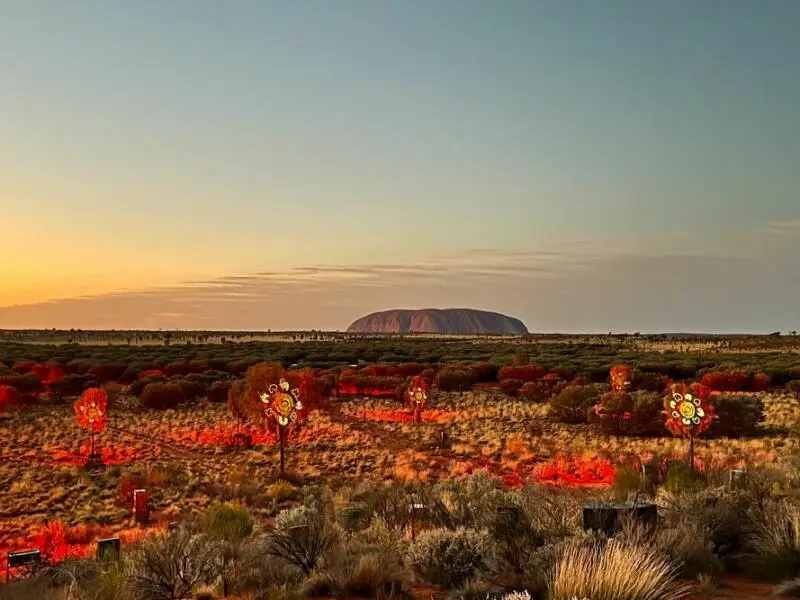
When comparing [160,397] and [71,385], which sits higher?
[160,397]

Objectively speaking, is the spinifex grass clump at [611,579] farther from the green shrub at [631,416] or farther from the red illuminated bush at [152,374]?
the red illuminated bush at [152,374]

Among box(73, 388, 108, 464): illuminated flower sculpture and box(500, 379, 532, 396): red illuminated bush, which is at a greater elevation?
box(73, 388, 108, 464): illuminated flower sculpture

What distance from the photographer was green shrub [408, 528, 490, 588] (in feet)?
26.9

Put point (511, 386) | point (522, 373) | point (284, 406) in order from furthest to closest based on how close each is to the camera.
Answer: point (522, 373) < point (511, 386) < point (284, 406)

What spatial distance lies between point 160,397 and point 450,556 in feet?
116

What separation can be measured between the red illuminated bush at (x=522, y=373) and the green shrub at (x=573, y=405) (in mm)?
16266

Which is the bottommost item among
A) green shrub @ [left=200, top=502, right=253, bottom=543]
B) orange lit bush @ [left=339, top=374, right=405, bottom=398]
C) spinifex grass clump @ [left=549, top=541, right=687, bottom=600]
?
orange lit bush @ [left=339, top=374, right=405, bottom=398]

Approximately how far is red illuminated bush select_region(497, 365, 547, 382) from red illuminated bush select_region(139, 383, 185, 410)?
24.7 metres

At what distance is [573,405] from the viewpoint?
3562cm

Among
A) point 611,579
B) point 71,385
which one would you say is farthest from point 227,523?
point 71,385

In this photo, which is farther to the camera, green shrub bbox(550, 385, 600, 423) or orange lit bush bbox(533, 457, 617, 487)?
green shrub bbox(550, 385, 600, 423)

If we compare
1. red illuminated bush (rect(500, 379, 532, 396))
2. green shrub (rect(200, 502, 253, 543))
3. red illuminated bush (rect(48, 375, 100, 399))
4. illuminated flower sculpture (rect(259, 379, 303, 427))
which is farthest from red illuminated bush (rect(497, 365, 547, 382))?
green shrub (rect(200, 502, 253, 543))

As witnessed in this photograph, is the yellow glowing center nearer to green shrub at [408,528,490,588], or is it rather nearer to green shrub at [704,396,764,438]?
green shrub at [704,396,764,438]

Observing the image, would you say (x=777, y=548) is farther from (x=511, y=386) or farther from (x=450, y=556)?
(x=511, y=386)
